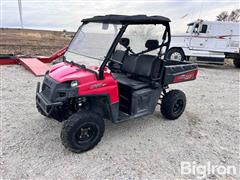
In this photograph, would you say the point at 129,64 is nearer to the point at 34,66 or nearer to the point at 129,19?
the point at 129,19

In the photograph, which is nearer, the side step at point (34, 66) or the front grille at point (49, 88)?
the front grille at point (49, 88)

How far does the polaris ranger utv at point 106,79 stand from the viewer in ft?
8.57

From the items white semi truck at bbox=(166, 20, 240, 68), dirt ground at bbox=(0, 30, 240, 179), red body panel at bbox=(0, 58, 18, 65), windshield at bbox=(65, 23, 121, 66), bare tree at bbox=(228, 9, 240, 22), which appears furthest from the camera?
bare tree at bbox=(228, 9, 240, 22)

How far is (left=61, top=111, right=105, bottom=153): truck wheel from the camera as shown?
100 inches

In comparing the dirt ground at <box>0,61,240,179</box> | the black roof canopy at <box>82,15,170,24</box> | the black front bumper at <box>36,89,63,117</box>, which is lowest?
the dirt ground at <box>0,61,240,179</box>

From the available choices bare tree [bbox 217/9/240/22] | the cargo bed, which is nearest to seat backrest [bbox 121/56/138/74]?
the cargo bed

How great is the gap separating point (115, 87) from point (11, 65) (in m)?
5.90

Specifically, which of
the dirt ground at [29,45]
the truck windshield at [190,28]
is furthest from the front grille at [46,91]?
the truck windshield at [190,28]

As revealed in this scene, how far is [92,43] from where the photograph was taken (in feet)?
10.0

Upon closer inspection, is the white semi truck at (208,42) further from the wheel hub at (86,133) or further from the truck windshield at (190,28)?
the wheel hub at (86,133)

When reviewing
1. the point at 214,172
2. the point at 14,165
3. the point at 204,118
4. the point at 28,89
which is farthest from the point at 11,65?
the point at 214,172

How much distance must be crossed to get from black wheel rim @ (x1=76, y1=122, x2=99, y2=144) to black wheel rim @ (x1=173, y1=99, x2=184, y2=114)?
1698 mm

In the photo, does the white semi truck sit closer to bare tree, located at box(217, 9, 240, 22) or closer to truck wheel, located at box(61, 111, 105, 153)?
truck wheel, located at box(61, 111, 105, 153)

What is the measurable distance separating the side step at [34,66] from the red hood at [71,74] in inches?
142
